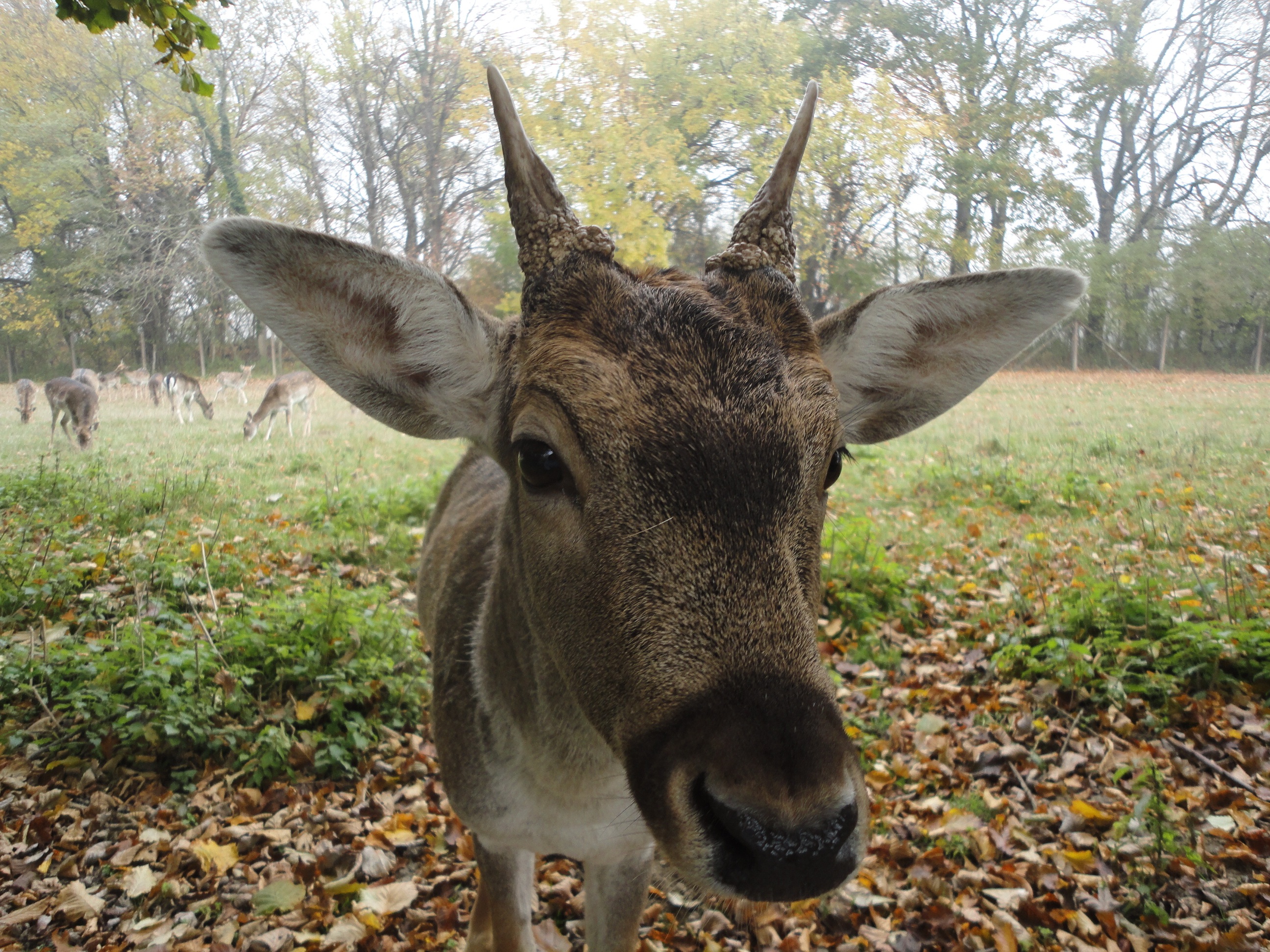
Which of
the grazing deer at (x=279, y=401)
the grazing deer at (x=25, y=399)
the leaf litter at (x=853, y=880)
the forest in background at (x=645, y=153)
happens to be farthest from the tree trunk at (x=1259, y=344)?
the grazing deer at (x=25, y=399)

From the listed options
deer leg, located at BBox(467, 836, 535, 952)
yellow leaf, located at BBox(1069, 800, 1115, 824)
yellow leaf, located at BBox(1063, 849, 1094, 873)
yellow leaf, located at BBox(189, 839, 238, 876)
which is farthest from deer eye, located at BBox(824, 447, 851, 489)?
yellow leaf, located at BBox(189, 839, 238, 876)

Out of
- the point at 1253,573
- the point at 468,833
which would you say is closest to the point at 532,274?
the point at 468,833

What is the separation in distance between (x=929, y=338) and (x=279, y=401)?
498cm

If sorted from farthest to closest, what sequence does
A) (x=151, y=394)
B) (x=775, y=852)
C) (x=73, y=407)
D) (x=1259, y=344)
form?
1. (x=151, y=394)
2. (x=1259, y=344)
3. (x=73, y=407)
4. (x=775, y=852)

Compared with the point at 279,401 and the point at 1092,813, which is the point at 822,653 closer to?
the point at 1092,813

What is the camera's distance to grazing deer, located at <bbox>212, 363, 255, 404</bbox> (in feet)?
17.4

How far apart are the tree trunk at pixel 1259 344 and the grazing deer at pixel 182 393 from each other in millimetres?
7220

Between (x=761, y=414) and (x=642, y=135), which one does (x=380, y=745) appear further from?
(x=642, y=135)

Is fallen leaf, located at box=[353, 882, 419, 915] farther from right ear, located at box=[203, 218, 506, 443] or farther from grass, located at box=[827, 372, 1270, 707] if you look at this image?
grass, located at box=[827, 372, 1270, 707]

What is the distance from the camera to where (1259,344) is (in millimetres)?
4996

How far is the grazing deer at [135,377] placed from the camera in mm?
4988

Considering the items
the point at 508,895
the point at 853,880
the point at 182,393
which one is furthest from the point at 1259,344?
the point at 182,393

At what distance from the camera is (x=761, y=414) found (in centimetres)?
143

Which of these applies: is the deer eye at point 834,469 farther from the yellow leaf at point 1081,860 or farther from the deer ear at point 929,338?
the yellow leaf at point 1081,860
